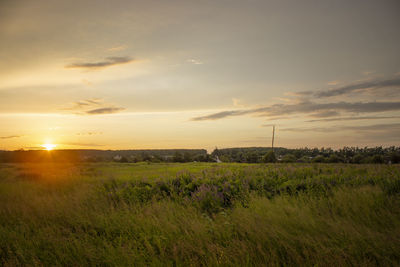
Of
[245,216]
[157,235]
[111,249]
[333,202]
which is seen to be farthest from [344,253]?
[111,249]

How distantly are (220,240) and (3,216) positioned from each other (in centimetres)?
698

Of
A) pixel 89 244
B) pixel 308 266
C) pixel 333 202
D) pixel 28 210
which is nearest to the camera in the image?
pixel 308 266

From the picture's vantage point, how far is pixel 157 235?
5090 millimetres

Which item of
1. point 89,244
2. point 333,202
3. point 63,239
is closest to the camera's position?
point 89,244

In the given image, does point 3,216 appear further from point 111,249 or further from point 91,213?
point 111,249

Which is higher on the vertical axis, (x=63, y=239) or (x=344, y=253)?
(x=344, y=253)

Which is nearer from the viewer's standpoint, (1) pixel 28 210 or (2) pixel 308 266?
(2) pixel 308 266

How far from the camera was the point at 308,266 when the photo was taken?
12.1 feet

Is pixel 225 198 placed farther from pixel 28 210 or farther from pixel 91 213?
pixel 28 210

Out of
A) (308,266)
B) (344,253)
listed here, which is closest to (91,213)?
(308,266)

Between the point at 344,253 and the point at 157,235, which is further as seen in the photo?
the point at 157,235

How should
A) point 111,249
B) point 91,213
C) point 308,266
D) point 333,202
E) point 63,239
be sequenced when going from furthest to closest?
1. point 91,213
2. point 333,202
3. point 63,239
4. point 111,249
5. point 308,266

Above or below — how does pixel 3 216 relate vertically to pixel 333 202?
below

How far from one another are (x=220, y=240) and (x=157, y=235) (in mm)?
1438
